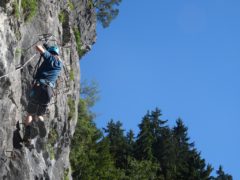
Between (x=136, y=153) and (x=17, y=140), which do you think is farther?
(x=136, y=153)

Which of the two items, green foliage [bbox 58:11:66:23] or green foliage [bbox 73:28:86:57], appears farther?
green foliage [bbox 73:28:86:57]

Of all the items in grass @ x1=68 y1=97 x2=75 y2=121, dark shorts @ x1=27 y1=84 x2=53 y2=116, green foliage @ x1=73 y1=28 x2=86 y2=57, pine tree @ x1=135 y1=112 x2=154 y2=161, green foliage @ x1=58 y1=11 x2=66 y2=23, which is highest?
pine tree @ x1=135 y1=112 x2=154 y2=161

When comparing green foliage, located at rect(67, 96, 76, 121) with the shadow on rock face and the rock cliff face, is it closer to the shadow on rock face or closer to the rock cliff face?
the rock cliff face

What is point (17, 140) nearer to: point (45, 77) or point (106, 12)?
point (45, 77)

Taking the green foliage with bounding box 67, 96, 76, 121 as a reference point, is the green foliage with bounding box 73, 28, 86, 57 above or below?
above

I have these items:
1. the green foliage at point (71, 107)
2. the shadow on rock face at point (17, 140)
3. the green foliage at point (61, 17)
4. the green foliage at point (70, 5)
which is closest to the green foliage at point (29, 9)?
the green foliage at point (61, 17)

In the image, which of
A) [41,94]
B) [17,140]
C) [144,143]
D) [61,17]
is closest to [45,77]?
[41,94]

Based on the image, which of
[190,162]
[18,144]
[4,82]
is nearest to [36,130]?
[18,144]

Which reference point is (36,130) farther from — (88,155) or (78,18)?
(88,155)

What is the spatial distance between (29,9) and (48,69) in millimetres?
5365

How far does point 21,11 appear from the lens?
1842 cm

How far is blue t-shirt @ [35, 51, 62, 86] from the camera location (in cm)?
1458

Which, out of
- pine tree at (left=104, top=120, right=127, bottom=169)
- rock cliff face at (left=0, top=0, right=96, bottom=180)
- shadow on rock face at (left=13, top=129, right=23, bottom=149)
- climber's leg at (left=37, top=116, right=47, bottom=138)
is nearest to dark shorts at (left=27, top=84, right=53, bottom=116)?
rock cliff face at (left=0, top=0, right=96, bottom=180)

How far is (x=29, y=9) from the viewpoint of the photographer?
19.2 m
